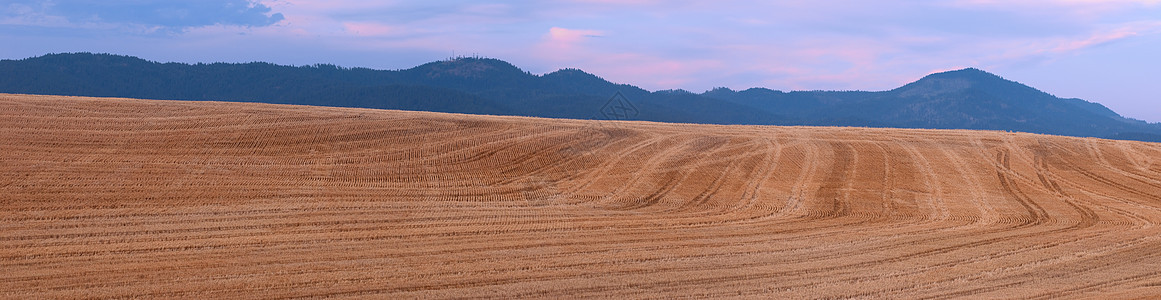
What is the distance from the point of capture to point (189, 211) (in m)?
17.3

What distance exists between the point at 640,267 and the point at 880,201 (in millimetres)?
11360

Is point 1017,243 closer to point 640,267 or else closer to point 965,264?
point 965,264

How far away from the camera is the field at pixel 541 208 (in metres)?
12.3

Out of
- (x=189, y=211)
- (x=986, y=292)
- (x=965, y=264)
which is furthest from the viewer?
(x=189, y=211)

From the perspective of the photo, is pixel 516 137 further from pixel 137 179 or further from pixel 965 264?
pixel 965 264

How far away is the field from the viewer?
12289mm

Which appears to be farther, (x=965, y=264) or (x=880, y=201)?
(x=880, y=201)

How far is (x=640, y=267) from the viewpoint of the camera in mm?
13148

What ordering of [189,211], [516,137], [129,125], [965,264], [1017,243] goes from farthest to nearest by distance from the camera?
1. [516,137]
2. [129,125]
3. [189,211]
4. [1017,243]
5. [965,264]

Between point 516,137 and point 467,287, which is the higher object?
point 516,137

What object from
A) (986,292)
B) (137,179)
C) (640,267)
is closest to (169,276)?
(640,267)

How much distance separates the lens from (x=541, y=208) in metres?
19.3

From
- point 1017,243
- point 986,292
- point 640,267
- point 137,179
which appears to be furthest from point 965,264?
point 137,179

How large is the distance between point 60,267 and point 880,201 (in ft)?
64.7
